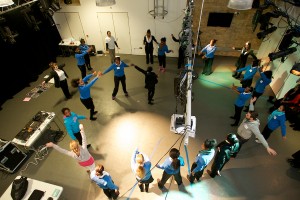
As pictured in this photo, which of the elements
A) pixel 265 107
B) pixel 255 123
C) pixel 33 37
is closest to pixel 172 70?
pixel 265 107

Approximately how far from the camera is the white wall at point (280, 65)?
5852 mm

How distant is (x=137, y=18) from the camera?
7.96 meters

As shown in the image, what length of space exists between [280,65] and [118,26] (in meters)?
6.36

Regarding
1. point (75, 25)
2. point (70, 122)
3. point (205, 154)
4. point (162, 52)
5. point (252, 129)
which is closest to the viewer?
point (205, 154)

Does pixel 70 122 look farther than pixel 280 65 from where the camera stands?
No

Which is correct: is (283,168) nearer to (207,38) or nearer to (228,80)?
(228,80)

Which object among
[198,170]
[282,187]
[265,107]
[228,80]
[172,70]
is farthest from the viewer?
[172,70]

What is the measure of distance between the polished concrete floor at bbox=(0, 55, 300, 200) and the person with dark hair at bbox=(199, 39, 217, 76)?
1.07 ft

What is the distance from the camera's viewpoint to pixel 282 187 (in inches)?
173

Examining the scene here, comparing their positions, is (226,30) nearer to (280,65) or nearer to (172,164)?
(280,65)

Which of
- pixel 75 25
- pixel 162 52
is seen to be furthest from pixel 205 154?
pixel 75 25

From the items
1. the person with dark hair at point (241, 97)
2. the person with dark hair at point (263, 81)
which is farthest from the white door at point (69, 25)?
the person with dark hair at point (263, 81)

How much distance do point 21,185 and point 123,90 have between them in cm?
405

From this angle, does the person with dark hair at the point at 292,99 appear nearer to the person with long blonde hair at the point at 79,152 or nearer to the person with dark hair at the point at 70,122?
the person with long blonde hair at the point at 79,152
